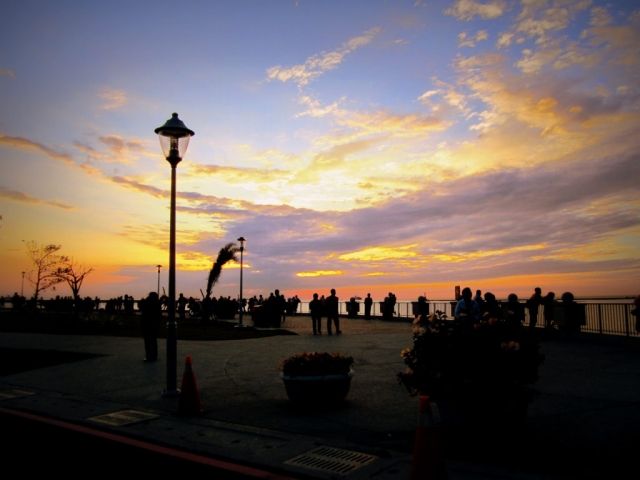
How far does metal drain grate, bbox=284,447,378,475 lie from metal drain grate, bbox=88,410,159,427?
3.60m

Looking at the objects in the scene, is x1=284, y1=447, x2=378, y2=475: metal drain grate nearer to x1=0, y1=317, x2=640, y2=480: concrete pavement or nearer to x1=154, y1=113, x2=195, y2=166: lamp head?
x1=0, y1=317, x2=640, y2=480: concrete pavement

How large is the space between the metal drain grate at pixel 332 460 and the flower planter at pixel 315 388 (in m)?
2.11

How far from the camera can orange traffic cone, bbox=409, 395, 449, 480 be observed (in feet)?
16.4

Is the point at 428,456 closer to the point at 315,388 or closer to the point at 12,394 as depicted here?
the point at 315,388

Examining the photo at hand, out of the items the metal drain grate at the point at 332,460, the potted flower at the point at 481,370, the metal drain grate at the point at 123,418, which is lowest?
the metal drain grate at the point at 123,418

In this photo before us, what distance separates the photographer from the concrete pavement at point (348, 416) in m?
6.11

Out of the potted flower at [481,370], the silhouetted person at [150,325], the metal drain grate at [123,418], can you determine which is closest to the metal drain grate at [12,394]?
the metal drain grate at [123,418]

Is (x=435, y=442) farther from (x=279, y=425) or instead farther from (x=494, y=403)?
(x=279, y=425)

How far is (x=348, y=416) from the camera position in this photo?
8.61 metres

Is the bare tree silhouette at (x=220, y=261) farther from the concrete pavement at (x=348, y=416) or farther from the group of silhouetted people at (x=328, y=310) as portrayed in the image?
the concrete pavement at (x=348, y=416)

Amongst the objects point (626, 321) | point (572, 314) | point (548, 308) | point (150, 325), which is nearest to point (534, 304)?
point (548, 308)

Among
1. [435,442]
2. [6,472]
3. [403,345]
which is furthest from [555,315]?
[6,472]

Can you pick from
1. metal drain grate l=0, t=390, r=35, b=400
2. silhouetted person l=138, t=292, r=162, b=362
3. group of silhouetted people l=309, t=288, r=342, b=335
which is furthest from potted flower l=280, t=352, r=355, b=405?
group of silhouetted people l=309, t=288, r=342, b=335

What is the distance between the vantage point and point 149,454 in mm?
6992
